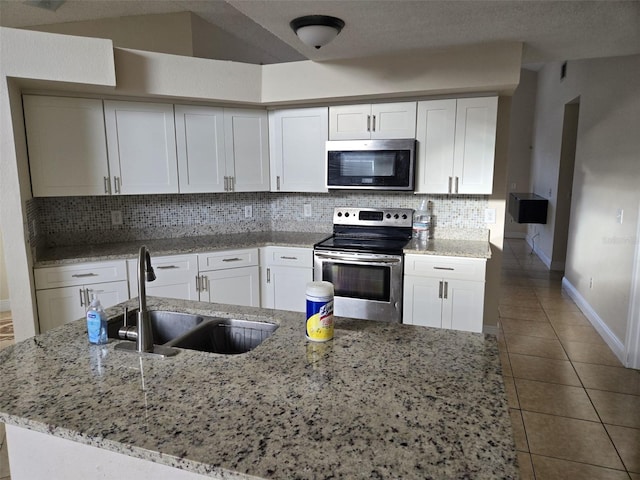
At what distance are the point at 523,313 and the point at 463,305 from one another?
1.75 meters

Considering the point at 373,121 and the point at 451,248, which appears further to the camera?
the point at 373,121

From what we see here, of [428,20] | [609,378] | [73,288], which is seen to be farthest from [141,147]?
[609,378]

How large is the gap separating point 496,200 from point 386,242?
978 mm

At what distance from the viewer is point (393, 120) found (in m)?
3.37

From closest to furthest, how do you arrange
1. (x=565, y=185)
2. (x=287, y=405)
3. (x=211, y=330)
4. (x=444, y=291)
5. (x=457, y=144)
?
(x=287, y=405), (x=211, y=330), (x=444, y=291), (x=457, y=144), (x=565, y=185)

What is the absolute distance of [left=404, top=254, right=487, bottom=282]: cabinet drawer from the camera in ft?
10.1

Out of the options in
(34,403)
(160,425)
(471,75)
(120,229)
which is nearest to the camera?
(160,425)

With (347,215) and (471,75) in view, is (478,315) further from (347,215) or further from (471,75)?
(471,75)

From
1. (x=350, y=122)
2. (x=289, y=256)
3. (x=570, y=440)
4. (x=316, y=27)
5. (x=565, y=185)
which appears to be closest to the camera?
(x=316, y=27)

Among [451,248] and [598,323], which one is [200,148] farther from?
[598,323]

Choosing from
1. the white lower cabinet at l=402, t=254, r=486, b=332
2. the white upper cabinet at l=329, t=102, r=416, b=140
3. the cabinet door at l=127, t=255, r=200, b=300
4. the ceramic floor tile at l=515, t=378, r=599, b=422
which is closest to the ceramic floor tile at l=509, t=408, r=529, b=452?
the ceramic floor tile at l=515, t=378, r=599, b=422

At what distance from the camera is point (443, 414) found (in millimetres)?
1055

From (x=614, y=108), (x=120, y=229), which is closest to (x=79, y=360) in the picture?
(x=120, y=229)

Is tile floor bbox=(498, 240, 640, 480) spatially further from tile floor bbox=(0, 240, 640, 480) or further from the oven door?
the oven door
